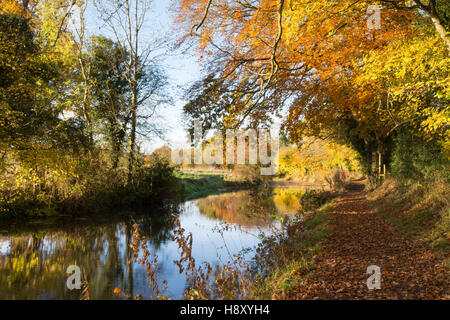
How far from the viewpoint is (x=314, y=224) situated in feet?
32.1

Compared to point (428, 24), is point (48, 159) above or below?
below

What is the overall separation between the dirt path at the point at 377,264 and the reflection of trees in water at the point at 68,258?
2.59m

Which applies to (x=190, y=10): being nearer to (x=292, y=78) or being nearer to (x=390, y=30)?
(x=292, y=78)

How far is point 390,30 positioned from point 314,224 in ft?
21.0

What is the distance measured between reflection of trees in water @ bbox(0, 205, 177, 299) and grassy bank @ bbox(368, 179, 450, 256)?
216 inches

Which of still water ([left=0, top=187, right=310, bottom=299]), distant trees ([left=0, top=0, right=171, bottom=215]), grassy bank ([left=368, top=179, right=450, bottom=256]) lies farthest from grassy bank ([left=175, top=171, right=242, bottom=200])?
grassy bank ([left=368, top=179, right=450, bottom=256])

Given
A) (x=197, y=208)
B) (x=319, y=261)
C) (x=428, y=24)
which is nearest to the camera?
Result: (x=319, y=261)

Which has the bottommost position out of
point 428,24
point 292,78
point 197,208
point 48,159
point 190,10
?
point 197,208

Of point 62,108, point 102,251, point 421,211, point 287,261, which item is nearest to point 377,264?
point 287,261

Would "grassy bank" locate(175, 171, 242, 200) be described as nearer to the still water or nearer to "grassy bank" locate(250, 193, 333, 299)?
the still water

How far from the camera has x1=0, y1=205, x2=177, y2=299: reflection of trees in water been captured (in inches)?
227

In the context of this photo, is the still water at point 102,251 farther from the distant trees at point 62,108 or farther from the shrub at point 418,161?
the shrub at point 418,161

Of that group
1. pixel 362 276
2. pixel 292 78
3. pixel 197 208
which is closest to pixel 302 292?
pixel 362 276

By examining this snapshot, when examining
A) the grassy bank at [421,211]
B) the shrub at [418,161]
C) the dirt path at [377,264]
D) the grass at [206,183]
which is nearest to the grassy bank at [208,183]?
the grass at [206,183]
